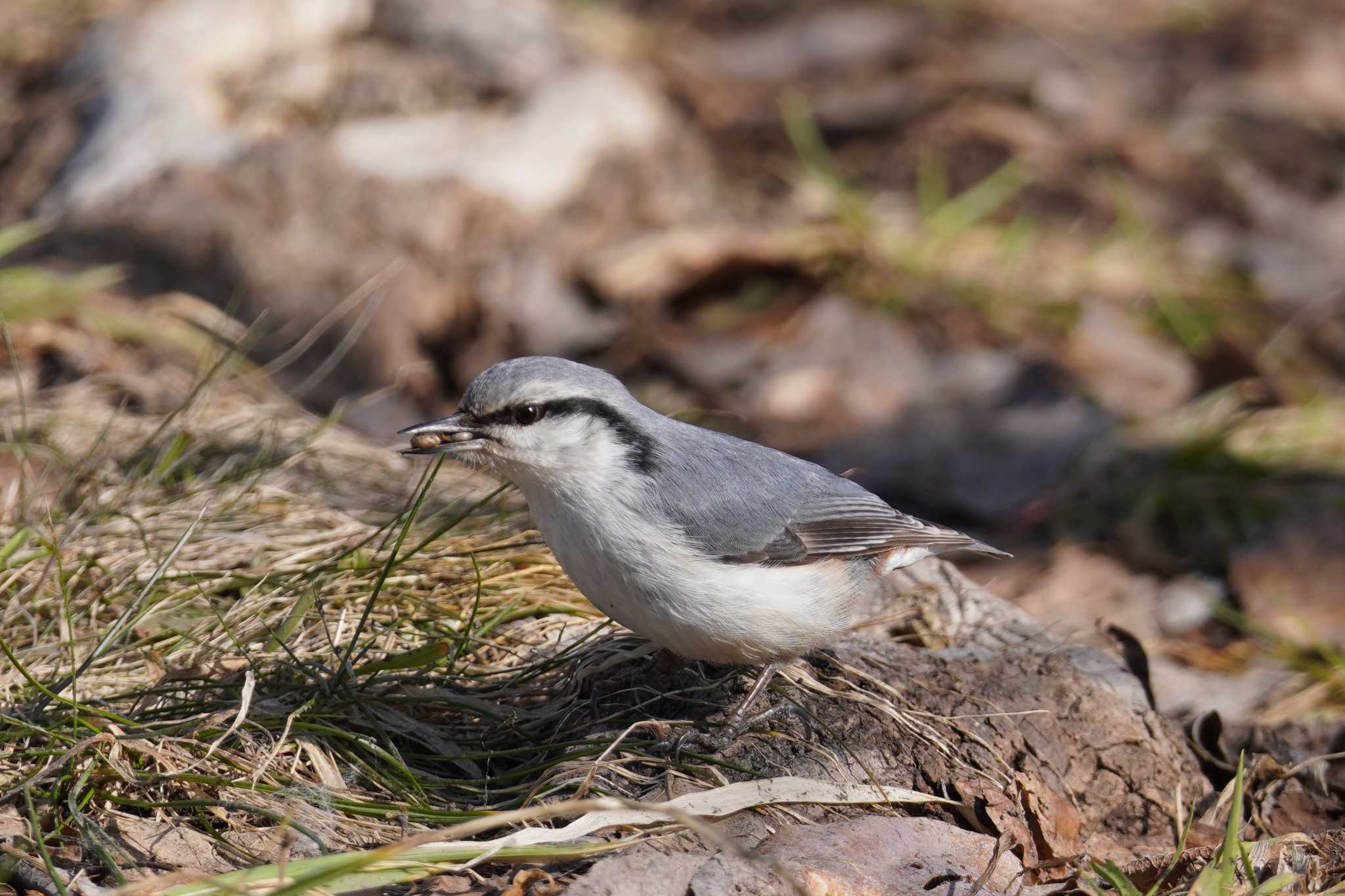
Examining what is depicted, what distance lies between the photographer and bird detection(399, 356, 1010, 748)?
2949 millimetres

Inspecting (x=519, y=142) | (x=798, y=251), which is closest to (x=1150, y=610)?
(x=798, y=251)

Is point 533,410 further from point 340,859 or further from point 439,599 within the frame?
point 340,859

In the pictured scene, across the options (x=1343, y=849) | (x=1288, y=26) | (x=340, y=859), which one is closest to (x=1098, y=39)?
(x=1288, y=26)

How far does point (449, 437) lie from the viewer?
10.3ft

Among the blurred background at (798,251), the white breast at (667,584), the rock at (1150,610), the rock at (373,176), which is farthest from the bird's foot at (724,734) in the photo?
the rock at (373,176)

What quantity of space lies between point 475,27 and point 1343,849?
222 inches

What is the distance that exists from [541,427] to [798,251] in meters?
3.69

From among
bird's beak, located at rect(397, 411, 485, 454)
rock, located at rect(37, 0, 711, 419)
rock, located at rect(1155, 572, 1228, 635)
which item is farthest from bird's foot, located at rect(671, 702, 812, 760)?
rock, located at rect(37, 0, 711, 419)

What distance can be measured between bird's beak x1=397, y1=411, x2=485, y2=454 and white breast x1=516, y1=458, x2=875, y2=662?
178 millimetres

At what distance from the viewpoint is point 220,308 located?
229 inches

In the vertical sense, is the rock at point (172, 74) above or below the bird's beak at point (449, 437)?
above

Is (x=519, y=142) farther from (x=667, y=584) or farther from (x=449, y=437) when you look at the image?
(x=667, y=584)

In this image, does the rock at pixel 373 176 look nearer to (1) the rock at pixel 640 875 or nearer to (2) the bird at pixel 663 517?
(2) the bird at pixel 663 517

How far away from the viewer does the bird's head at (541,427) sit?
306cm
